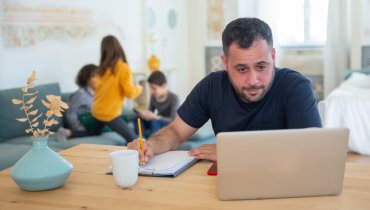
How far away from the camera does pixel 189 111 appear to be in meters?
1.91

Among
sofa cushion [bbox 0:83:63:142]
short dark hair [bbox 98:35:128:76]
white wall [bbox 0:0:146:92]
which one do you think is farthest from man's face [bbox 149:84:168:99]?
sofa cushion [bbox 0:83:63:142]

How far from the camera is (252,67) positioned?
5.26ft

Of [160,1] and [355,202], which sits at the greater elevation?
[160,1]

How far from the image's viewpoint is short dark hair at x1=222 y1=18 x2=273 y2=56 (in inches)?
63.0

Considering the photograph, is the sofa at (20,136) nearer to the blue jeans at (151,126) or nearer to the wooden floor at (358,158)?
the blue jeans at (151,126)

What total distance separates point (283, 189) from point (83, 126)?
2823 mm

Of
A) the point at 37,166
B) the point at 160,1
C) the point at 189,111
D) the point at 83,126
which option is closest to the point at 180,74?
the point at 160,1

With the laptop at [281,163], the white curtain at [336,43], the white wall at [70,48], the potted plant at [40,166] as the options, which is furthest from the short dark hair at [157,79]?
the laptop at [281,163]

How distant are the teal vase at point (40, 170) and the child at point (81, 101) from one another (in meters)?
2.34

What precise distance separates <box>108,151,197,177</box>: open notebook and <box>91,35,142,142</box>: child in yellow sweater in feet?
6.95

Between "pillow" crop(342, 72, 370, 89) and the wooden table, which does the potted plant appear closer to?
the wooden table

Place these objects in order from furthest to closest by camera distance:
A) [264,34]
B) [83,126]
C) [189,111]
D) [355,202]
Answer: [83,126] → [189,111] → [264,34] → [355,202]

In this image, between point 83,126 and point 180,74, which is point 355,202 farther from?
point 180,74

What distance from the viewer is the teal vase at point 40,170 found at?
54.8 inches
